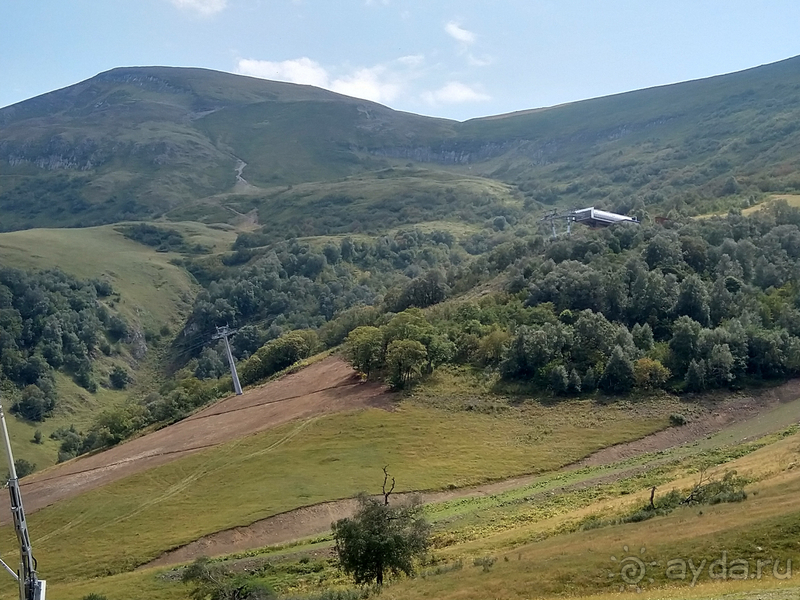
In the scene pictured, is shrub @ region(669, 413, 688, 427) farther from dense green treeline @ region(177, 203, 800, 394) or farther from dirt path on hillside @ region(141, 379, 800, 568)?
dense green treeline @ region(177, 203, 800, 394)

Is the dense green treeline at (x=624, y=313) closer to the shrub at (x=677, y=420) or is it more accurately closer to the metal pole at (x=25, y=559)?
the shrub at (x=677, y=420)

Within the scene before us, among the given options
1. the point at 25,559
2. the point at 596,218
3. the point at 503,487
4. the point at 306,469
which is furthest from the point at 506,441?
the point at 596,218

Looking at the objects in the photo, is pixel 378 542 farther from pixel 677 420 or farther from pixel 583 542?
pixel 677 420

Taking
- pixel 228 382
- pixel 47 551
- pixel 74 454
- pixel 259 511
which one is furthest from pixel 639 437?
pixel 74 454

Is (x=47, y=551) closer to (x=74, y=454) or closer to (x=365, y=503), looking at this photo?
(x=365, y=503)

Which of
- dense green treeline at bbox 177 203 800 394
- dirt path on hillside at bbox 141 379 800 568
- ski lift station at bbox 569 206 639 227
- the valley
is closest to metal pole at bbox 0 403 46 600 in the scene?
the valley

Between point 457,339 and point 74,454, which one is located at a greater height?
point 457,339

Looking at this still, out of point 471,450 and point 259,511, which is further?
point 471,450
